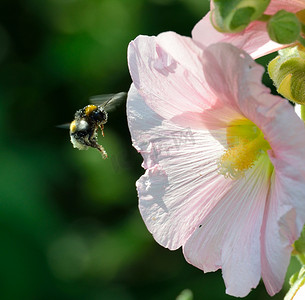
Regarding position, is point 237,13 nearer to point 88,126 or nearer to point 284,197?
point 284,197

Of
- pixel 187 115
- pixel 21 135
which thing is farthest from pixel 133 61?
pixel 21 135

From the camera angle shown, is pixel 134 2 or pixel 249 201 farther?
pixel 134 2

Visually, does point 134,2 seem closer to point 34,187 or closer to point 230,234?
point 34,187

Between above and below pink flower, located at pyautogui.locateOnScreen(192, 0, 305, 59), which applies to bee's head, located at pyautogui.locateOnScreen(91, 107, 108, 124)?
below

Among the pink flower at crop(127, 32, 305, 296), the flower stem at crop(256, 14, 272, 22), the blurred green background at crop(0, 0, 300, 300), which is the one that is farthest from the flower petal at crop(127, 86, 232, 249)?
the blurred green background at crop(0, 0, 300, 300)

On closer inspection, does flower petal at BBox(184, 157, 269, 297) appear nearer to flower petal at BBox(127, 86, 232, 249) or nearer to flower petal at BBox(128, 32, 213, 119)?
flower petal at BBox(127, 86, 232, 249)

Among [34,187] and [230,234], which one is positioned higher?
[230,234]

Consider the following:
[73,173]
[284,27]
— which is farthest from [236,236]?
[73,173]

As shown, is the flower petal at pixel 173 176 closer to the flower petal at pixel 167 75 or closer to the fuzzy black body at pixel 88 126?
the flower petal at pixel 167 75
